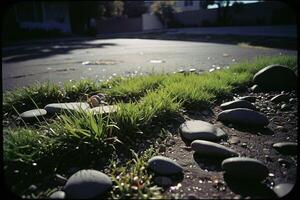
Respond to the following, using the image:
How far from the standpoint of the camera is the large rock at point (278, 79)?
4.64m

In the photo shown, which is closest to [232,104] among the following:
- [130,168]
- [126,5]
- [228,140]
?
[228,140]

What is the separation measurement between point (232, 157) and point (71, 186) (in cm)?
137

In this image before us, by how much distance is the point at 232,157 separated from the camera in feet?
8.91

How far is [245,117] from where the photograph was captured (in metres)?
3.54


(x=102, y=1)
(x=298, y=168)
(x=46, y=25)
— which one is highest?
(x=102, y=1)

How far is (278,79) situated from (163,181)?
3062 mm

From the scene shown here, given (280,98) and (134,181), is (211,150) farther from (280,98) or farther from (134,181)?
(280,98)

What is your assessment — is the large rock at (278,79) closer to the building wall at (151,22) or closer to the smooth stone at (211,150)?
the smooth stone at (211,150)

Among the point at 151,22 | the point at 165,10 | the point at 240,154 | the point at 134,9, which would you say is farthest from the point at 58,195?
the point at 134,9

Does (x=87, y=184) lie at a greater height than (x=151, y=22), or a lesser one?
lesser

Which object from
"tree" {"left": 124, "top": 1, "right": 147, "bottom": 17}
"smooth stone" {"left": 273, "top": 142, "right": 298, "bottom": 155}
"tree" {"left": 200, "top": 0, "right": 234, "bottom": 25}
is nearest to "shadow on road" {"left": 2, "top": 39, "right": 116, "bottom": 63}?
"smooth stone" {"left": 273, "top": 142, "right": 298, "bottom": 155}

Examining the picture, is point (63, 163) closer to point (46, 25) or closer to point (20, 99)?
point (20, 99)

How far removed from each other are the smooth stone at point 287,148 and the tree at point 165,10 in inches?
1620

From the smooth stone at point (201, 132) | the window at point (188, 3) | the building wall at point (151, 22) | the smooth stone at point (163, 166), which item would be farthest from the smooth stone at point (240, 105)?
the window at point (188, 3)
